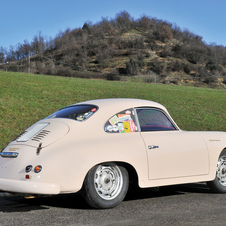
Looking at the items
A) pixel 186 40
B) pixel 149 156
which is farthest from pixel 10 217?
pixel 186 40

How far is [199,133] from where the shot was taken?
5809 mm

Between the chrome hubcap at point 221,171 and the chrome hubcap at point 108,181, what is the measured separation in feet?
7.19

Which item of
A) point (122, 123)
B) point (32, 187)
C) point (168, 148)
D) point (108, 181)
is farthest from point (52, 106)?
point (32, 187)

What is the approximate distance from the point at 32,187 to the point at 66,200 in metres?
1.35

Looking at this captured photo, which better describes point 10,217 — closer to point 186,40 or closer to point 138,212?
point 138,212

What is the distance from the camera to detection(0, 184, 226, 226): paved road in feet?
13.2

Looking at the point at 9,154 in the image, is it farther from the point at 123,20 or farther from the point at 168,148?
the point at 123,20

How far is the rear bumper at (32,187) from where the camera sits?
4.13 metres

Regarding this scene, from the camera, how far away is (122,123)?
202 inches

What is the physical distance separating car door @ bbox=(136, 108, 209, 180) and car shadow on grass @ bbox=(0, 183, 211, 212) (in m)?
0.68

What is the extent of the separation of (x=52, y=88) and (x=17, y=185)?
24.5m

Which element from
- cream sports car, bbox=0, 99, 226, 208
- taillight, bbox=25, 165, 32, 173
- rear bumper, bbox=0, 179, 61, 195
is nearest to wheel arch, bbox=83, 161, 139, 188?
cream sports car, bbox=0, 99, 226, 208

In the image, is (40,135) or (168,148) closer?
(40,135)

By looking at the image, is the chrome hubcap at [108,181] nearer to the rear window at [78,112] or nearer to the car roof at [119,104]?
the rear window at [78,112]
